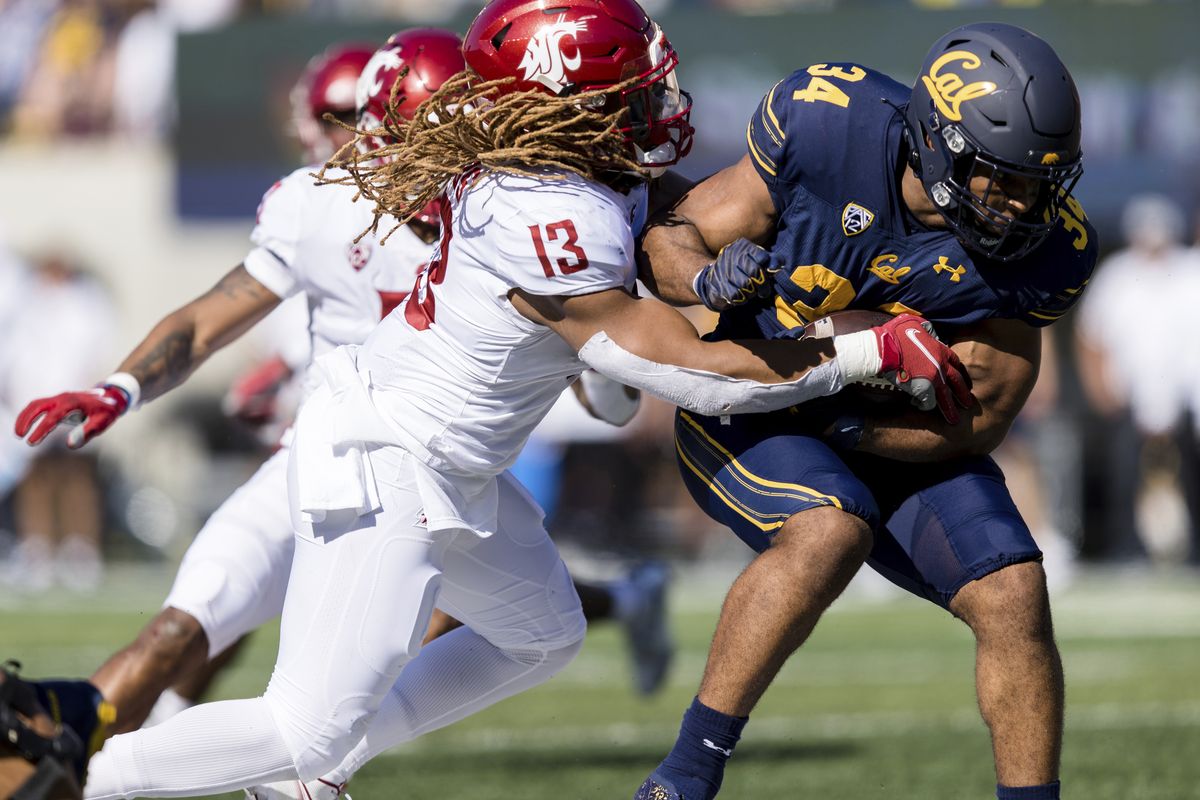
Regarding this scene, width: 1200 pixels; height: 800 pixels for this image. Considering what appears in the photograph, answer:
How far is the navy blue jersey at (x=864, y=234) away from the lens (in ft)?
11.5

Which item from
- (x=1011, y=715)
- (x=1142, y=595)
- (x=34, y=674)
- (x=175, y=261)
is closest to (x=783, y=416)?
(x=1011, y=715)

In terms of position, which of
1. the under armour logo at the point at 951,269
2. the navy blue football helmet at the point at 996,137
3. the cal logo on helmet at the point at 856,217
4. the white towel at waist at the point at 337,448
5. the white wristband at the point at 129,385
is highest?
the navy blue football helmet at the point at 996,137

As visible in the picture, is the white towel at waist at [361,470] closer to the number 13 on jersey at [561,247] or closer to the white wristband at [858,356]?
the number 13 on jersey at [561,247]

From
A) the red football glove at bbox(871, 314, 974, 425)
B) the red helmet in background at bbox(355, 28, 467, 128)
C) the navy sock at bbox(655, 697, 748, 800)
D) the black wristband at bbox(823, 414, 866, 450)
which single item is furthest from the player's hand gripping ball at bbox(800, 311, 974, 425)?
the red helmet in background at bbox(355, 28, 467, 128)

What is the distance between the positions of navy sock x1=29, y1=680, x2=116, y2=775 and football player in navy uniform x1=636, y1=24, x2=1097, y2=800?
1.02 metres

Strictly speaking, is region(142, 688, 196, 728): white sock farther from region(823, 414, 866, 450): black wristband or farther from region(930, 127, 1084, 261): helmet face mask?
region(930, 127, 1084, 261): helmet face mask

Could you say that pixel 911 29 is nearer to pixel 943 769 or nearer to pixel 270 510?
pixel 943 769

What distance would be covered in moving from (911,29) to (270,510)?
8.01 m

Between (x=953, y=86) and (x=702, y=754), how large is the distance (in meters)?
1.38

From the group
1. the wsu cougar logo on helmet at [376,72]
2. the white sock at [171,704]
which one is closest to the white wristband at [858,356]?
the wsu cougar logo on helmet at [376,72]

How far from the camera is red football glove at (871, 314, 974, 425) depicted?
3.35 meters

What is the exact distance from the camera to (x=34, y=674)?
23.6 feet

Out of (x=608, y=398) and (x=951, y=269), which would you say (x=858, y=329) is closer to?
(x=951, y=269)

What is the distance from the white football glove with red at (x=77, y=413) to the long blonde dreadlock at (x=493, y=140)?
0.90m
